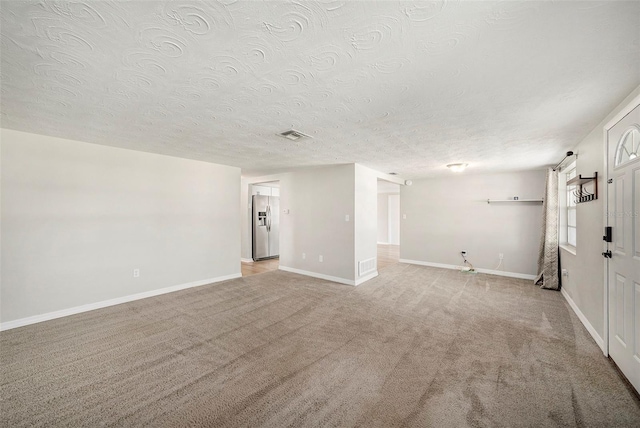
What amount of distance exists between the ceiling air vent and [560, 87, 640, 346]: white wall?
2.91 meters

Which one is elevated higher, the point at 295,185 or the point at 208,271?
the point at 295,185

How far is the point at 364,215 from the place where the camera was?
5.24 meters

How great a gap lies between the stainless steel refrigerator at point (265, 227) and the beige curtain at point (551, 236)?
6.33m

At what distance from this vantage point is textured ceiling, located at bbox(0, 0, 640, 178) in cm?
124

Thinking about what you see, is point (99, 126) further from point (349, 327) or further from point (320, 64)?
point (349, 327)

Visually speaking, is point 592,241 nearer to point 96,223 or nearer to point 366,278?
point 366,278

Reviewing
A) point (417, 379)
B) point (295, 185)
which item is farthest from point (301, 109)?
point (295, 185)

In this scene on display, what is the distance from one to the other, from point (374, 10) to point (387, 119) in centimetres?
143

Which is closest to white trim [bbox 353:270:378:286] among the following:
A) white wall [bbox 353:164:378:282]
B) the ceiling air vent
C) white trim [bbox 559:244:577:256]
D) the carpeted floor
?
white wall [bbox 353:164:378:282]

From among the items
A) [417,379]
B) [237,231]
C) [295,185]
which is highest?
[295,185]

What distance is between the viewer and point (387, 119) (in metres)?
2.57

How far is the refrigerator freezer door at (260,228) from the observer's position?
7.13 metres

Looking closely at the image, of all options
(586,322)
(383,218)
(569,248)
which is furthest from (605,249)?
(383,218)

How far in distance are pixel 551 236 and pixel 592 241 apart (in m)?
2.09
